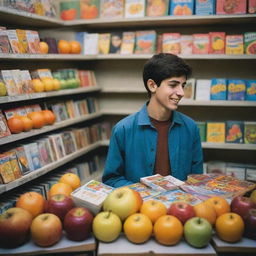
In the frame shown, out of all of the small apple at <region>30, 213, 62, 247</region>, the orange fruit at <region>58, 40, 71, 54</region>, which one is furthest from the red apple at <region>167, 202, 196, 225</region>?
the orange fruit at <region>58, 40, 71, 54</region>

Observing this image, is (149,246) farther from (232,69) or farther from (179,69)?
(232,69)

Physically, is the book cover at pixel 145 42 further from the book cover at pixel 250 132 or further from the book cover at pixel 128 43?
the book cover at pixel 250 132

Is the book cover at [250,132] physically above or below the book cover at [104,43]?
below

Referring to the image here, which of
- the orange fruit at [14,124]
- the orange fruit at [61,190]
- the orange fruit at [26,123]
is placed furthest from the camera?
the orange fruit at [26,123]

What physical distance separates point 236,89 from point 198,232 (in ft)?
10.0

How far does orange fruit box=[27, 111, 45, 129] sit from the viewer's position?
3.13 meters

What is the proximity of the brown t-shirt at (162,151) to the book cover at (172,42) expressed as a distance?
2.02 metres

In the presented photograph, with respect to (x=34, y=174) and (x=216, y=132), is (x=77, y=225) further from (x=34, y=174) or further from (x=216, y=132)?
(x=216, y=132)

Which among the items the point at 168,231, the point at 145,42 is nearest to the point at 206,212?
the point at 168,231

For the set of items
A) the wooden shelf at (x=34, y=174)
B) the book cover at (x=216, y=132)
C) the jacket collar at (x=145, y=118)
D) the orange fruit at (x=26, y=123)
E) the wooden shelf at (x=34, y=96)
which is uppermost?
the wooden shelf at (x=34, y=96)

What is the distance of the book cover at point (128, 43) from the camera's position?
14.0 ft

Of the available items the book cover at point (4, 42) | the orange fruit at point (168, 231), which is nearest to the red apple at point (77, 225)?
the orange fruit at point (168, 231)

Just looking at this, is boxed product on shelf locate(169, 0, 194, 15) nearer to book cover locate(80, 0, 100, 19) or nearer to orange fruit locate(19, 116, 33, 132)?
book cover locate(80, 0, 100, 19)

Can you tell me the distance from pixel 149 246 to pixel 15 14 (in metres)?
2.62
